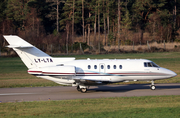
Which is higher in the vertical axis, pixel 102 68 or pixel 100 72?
pixel 102 68

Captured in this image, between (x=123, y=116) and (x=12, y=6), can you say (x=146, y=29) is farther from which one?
(x=123, y=116)

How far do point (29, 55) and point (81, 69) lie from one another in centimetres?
398

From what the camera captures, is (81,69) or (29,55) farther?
(29,55)

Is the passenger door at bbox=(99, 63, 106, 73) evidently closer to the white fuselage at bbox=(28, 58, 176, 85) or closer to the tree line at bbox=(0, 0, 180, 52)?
the white fuselage at bbox=(28, 58, 176, 85)

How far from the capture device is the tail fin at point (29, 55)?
1983cm

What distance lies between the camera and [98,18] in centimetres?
7519

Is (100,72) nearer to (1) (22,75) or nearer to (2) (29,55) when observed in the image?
(2) (29,55)

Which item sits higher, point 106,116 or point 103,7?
point 103,7

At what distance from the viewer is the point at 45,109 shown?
14.0 m

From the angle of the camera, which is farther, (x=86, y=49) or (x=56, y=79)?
(x=86, y=49)

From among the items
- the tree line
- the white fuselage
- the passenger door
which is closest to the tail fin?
the white fuselage

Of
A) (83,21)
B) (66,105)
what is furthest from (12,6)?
(66,105)

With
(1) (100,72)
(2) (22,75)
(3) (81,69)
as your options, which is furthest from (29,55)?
(2) (22,75)

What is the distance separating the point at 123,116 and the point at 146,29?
67277 millimetres
